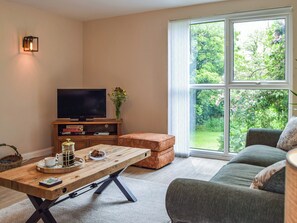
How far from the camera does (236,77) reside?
447 cm

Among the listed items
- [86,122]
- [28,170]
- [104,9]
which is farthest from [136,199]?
[104,9]

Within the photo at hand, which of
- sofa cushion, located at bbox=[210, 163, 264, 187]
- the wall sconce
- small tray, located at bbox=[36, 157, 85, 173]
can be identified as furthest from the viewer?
the wall sconce

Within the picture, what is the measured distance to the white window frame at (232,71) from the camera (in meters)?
4.04

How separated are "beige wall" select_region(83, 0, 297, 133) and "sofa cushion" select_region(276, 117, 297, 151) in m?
2.08

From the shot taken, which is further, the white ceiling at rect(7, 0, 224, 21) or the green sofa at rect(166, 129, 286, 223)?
the white ceiling at rect(7, 0, 224, 21)

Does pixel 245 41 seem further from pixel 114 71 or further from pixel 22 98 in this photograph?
pixel 22 98

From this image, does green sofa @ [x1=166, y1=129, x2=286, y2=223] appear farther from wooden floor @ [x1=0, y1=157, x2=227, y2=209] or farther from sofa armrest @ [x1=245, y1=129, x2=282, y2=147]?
sofa armrest @ [x1=245, y1=129, x2=282, y2=147]

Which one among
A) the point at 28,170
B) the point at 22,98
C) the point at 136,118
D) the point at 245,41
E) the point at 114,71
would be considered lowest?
the point at 28,170

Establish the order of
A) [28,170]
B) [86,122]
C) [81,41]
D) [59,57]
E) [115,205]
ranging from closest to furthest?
[28,170], [115,205], [86,122], [59,57], [81,41]

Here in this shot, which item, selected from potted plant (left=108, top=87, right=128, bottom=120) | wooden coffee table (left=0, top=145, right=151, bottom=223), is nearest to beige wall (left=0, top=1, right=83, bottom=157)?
potted plant (left=108, top=87, right=128, bottom=120)

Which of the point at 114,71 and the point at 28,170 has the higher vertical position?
the point at 114,71

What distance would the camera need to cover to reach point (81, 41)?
18.7 feet

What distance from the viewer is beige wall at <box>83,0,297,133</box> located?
488 cm

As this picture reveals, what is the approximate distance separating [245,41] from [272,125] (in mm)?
1335
